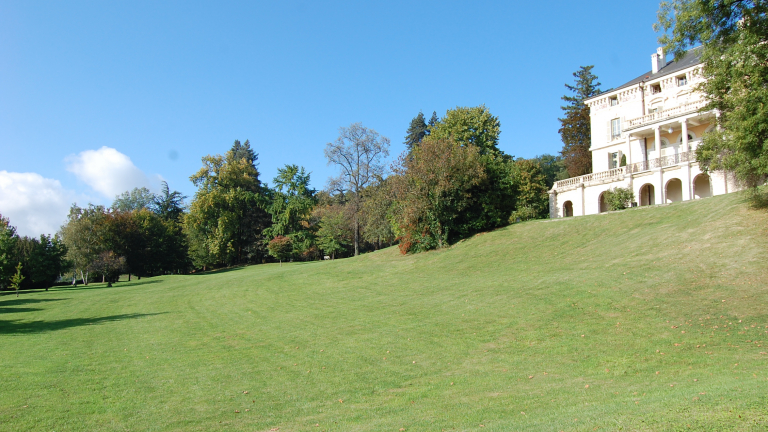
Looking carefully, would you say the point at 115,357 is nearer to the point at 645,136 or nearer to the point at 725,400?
the point at 725,400

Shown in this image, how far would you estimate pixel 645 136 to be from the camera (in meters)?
39.9

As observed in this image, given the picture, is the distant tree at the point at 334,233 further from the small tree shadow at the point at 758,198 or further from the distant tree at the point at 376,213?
the small tree shadow at the point at 758,198

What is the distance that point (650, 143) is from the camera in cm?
3991

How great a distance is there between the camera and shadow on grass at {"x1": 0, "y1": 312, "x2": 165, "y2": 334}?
58.4ft

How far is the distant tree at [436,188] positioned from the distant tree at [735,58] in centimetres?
1689

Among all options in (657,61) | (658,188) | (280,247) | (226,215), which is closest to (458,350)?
(658,188)

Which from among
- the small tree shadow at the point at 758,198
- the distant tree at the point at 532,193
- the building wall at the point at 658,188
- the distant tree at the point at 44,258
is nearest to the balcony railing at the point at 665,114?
the building wall at the point at 658,188

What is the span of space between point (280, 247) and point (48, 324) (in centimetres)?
4135

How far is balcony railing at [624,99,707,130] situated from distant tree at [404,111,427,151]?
145 feet

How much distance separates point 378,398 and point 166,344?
8990mm

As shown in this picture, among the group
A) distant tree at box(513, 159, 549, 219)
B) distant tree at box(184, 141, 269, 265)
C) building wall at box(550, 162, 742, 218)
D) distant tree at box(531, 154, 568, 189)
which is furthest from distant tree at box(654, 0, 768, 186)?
distant tree at box(184, 141, 269, 265)

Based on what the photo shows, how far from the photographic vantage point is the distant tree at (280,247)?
60.8 metres

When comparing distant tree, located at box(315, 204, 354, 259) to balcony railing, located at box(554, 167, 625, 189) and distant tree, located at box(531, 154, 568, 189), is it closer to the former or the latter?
distant tree, located at box(531, 154, 568, 189)

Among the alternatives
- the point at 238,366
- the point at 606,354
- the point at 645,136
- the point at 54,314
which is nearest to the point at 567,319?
the point at 606,354
